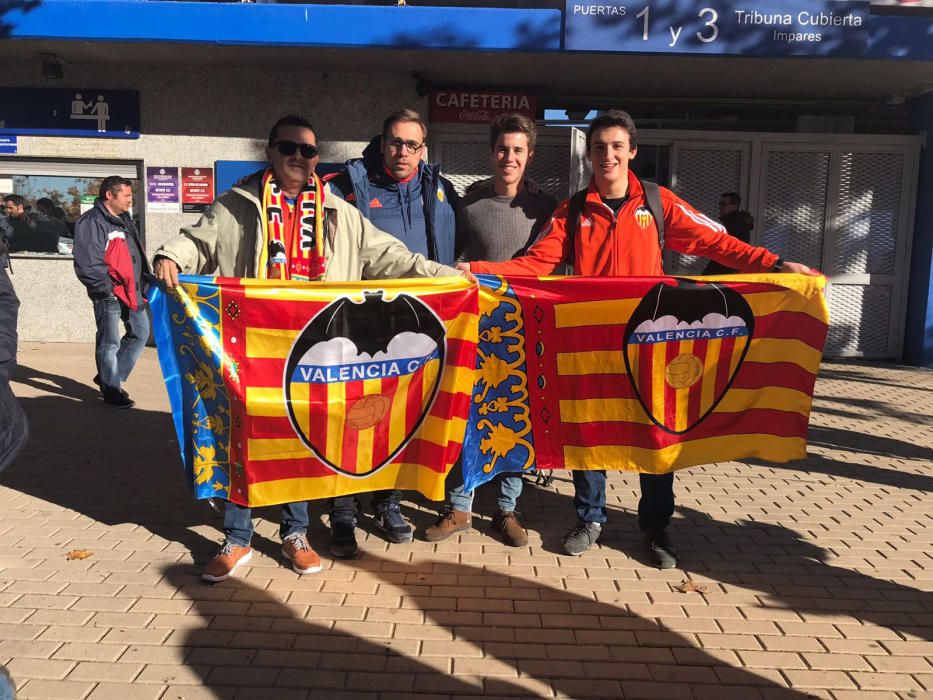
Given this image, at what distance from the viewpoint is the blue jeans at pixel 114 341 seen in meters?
7.07

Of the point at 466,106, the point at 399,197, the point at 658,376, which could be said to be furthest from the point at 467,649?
the point at 466,106

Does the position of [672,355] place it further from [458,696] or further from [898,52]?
[898,52]

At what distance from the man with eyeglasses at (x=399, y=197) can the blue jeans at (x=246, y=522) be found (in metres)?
0.23

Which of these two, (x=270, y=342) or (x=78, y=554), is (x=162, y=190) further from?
(x=270, y=342)

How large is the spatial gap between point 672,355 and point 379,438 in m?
1.50

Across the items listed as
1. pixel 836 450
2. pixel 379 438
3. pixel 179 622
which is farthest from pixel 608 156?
pixel 836 450

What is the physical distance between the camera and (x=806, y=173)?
10328 millimetres

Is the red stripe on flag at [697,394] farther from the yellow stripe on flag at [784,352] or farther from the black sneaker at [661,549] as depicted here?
the black sneaker at [661,549]

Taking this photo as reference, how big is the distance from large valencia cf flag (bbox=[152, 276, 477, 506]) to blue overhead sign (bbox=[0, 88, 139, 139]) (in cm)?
725

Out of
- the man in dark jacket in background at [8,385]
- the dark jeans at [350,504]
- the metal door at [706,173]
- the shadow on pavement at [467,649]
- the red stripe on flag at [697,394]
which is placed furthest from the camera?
the metal door at [706,173]

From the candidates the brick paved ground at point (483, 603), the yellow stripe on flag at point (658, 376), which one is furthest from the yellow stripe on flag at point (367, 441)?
the yellow stripe on flag at point (658, 376)

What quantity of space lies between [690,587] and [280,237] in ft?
8.29

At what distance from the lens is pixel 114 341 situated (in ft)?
23.2

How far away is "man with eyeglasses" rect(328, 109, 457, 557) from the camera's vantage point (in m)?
4.08
